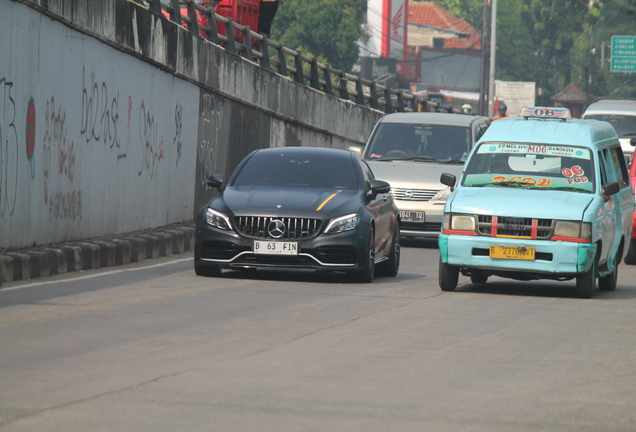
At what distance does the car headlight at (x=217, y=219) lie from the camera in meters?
12.4

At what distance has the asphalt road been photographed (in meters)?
5.83

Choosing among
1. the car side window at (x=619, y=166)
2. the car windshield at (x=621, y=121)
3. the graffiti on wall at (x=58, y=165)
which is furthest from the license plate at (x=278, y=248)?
the car windshield at (x=621, y=121)

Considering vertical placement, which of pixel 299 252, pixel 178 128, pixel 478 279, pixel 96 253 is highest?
pixel 178 128

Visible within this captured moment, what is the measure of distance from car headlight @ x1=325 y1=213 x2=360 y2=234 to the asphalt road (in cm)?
60

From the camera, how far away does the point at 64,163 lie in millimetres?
14320

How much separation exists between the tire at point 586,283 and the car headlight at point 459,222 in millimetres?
1222

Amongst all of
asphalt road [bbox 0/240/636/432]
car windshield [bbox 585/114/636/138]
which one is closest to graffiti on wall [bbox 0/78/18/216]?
asphalt road [bbox 0/240/636/432]

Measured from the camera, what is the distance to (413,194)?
18672mm

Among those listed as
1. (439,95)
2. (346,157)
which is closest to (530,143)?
(346,157)

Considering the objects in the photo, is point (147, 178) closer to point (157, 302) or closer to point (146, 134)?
point (146, 134)

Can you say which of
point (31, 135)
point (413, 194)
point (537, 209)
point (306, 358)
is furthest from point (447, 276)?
point (413, 194)

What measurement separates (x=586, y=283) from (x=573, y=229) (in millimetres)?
660

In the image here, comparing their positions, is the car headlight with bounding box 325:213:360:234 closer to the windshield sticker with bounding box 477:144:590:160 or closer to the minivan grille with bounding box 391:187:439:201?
the windshield sticker with bounding box 477:144:590:160

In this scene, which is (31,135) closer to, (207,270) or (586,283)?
(207,270)
